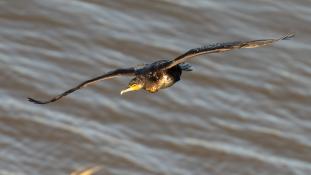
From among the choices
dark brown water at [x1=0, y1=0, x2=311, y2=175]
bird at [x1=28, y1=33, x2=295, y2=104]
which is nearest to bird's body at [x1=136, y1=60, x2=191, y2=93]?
bird at [x1=28, y1=33, x2=295, y2=104]

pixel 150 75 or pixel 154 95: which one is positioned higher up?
pixel 154 95

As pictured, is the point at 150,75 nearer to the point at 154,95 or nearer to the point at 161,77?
the point at 161,77

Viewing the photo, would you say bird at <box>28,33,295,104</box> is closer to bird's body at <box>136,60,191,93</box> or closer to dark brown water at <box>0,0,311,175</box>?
bird's body at <box>136,60,191,93</box>

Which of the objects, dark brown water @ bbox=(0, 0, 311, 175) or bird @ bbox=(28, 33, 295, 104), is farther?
dark brown water @ bbox=(0, 0, 311, 175)

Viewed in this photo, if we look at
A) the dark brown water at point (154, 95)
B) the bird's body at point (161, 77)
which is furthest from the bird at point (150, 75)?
the dark brown water at point (154, 95)

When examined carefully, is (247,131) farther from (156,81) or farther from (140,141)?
(156,81)

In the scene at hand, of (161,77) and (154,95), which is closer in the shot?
(161,77)

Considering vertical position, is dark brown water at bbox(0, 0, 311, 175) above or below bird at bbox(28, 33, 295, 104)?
above

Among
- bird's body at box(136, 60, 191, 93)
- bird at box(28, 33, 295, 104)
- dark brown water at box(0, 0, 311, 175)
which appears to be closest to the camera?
bird at box(28, 33, 295, 104)

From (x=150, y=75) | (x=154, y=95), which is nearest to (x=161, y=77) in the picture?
(x=150, y=75)
